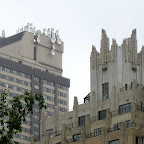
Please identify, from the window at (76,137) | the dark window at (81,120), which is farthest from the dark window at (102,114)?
the window at (76,137)

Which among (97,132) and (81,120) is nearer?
(97,132)

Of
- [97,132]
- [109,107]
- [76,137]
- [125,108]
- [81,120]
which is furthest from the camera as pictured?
[81,120]

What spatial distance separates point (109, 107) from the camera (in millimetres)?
109625

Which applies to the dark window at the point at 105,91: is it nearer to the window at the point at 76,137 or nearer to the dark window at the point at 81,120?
the dark window at the point at 81,120

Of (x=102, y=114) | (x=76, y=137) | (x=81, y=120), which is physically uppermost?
(x=102, y=114)

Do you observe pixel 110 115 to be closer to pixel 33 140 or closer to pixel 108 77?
pixel 108 77

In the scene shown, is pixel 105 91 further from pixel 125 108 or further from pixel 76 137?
pixel 76 137

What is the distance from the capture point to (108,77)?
113312 mm

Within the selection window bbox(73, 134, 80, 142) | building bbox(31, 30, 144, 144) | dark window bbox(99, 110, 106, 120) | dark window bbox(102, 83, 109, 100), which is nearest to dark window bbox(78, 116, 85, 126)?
building bbox(31, 30, 144, 144)

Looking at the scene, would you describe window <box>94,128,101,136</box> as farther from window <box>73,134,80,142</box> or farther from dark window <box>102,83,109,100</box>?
dark window <box>102,83,109,100</box>

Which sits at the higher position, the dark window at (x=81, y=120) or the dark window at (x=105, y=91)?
the dark window at (x=105, y=91)

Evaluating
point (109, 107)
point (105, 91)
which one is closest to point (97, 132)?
point (109, 107)

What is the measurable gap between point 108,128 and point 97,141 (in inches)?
103

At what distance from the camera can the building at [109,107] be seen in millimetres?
104750
